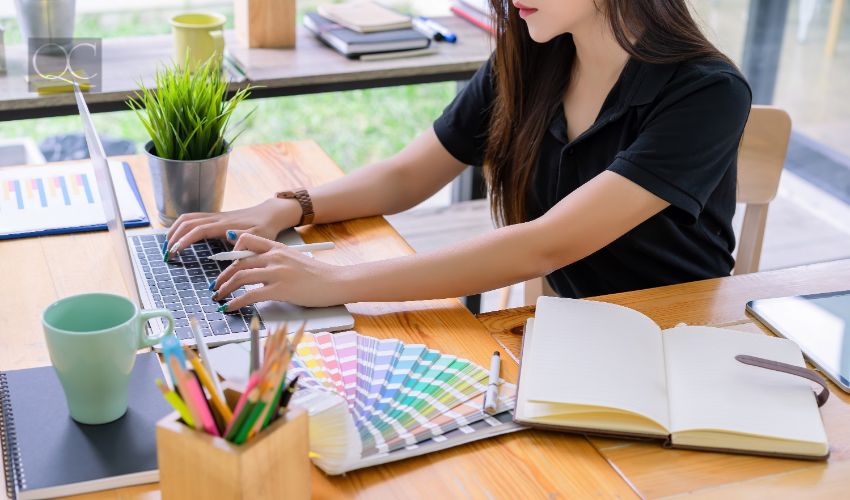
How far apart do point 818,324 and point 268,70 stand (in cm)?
123

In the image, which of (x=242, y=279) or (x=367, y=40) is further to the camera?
(x=367, y=40)

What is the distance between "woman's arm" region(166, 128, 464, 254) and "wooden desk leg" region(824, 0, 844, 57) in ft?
7.22

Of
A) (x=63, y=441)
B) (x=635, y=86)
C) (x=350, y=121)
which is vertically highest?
(x=635, y=86)

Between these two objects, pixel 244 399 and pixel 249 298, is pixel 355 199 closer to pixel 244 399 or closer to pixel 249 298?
pixel 249 298

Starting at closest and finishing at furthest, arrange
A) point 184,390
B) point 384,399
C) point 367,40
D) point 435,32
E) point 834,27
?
point 184,390 < point 384,399 < point 367,40 < point 435,32 < point 834,27

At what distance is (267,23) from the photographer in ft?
7.13

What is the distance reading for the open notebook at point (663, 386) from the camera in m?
1.01

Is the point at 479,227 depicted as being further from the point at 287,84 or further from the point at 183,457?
the point at 183,457

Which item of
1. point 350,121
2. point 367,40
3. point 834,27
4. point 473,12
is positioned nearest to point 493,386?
point 367,40

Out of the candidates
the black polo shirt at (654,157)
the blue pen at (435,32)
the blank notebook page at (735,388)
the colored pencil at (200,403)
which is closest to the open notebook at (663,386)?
the blank notebook page at (735,388)

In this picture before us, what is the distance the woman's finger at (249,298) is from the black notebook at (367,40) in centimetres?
102

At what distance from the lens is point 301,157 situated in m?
1.78

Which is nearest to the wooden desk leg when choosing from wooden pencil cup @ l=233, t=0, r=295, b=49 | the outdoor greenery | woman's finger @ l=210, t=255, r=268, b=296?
the outdoor greenery

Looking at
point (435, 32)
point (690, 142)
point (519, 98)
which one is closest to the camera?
point (690, 142)
